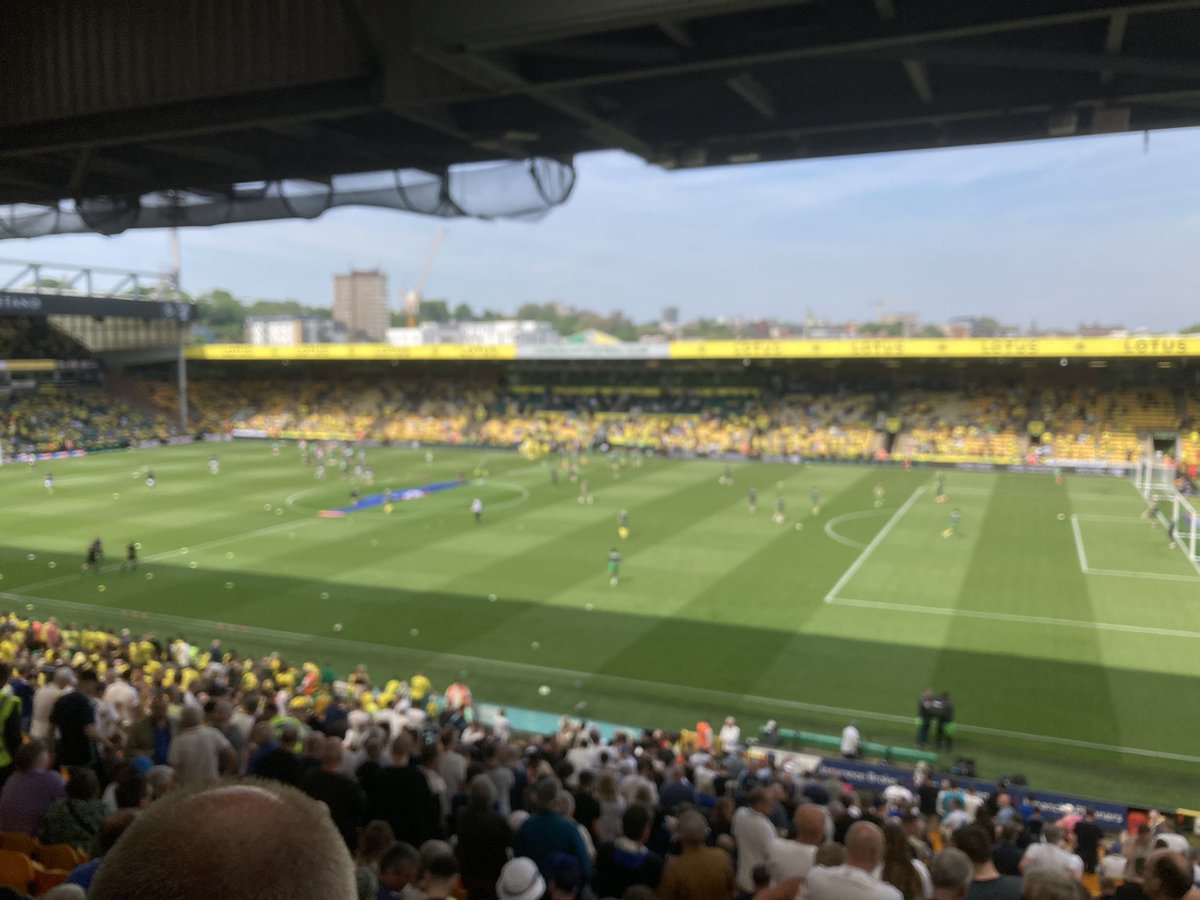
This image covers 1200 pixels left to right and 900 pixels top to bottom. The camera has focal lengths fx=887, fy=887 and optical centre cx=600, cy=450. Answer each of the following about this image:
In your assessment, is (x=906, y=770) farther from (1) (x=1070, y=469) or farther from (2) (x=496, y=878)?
(1) (x=1070, y=469)

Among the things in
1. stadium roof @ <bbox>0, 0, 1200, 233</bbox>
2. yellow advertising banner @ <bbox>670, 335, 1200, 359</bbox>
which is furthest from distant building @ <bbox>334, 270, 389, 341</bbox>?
stadium roof @ <bbox>0, 0, 1200, 233</bbox>

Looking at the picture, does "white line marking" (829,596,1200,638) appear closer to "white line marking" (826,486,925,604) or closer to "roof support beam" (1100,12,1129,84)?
"white line marking" (826,486,925,604)

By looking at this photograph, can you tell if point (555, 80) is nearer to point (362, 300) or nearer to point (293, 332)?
point (293, 332)

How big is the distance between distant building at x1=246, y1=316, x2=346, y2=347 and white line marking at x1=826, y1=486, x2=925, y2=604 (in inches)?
2978

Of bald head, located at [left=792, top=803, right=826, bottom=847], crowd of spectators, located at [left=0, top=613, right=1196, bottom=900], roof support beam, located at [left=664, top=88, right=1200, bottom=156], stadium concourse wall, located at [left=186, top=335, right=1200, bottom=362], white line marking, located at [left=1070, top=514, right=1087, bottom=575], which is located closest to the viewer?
crowd of spectators, located at [left=0, top=613, right=1196, bottom=900]

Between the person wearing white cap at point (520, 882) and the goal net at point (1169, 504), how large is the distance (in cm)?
3009

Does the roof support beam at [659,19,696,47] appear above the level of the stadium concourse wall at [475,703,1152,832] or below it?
above

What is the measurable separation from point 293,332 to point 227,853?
123162 millimetres

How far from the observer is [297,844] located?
1539 millimetres

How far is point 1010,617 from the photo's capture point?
23547mm

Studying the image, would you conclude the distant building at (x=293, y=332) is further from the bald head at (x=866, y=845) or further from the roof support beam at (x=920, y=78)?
the bald head at (x=866, y=845)

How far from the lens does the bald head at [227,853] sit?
1.41 metres

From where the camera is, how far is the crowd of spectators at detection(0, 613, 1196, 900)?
5.04 feet

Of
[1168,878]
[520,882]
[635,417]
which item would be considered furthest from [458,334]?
[1168,878]
